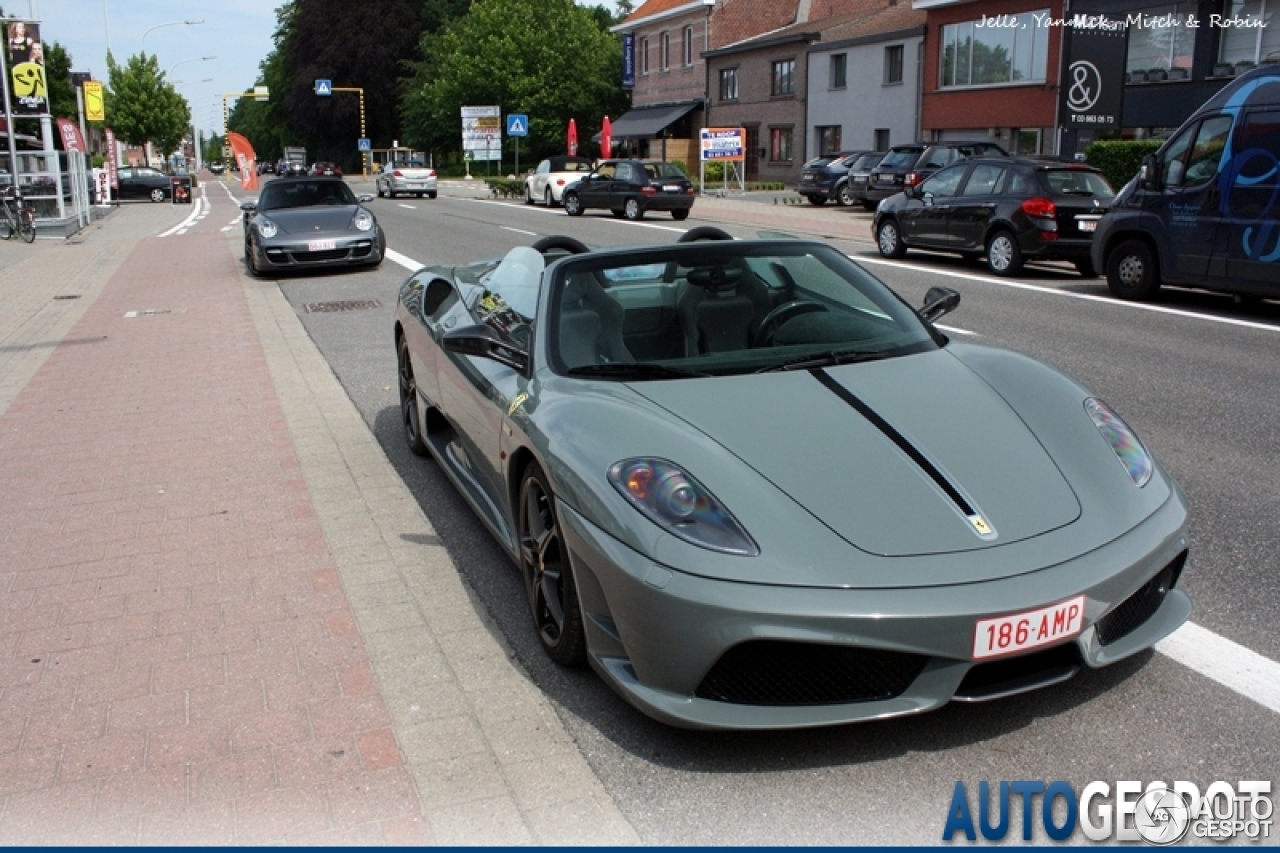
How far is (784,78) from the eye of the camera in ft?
152

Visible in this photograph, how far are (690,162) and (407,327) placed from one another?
1884 inches

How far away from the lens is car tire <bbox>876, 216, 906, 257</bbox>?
17.2m

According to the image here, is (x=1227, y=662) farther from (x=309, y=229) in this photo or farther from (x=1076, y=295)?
(x=309, y=229)

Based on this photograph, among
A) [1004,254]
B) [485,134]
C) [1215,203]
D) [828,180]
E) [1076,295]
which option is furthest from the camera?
[485,134]

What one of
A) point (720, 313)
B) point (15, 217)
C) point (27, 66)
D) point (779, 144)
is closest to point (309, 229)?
point (15, 217)

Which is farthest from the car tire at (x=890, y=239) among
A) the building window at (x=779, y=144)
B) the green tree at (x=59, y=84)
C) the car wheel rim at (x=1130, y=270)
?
the green tree at (x=59, y=84)

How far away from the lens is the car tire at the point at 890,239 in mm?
17250

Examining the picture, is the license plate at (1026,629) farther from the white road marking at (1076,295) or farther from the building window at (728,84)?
the building window at (728,84)

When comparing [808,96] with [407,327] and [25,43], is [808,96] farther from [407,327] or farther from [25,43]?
[407,327]

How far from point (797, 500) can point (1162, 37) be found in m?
31.1

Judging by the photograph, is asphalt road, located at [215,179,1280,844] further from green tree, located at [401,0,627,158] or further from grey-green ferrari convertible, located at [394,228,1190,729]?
green tree, located at [401,0,627,158]

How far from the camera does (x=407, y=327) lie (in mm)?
6199

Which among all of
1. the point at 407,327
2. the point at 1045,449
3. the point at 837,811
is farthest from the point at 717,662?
the point at 407,327

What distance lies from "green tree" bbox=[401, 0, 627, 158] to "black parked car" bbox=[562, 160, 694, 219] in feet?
128
